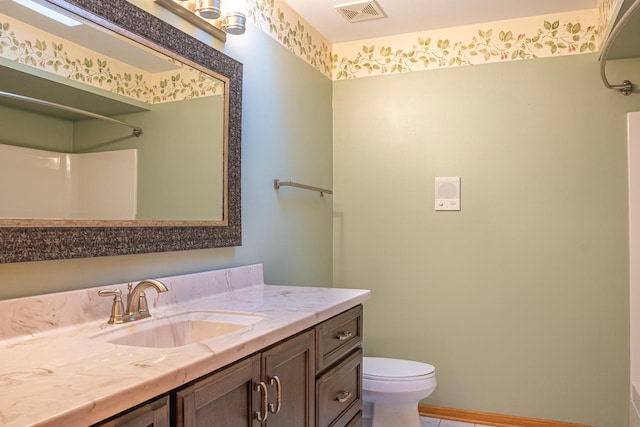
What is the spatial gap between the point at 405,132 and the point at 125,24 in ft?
5.97

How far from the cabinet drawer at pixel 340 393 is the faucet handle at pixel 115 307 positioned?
2.12 feet

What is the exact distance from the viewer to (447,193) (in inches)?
113

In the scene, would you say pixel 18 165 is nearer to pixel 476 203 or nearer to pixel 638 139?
pixel 476 203

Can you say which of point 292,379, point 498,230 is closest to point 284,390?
point 292,379

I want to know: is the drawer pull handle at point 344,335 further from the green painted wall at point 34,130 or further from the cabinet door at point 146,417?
the green painted wall at point 34,130

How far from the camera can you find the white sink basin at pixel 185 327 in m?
1.40

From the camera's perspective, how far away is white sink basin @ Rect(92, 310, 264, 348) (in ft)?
4.59

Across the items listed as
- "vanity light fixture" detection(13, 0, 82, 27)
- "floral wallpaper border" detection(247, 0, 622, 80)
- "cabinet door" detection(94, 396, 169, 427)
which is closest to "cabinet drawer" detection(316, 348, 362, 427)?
"cabinet door" detection(94, 396, 169, 427)

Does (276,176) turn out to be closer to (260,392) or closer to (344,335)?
(344,335)

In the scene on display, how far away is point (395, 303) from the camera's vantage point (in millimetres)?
2961

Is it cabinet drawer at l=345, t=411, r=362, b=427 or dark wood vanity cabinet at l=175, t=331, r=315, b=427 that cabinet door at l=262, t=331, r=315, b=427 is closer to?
dark wood vanity cabinet at l=175, t=331, r=315, b=427

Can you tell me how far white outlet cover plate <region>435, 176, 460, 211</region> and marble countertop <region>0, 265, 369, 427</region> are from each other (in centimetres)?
120

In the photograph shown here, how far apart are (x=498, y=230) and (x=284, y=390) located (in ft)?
5.95

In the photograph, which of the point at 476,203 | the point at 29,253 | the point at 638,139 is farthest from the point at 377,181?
the point at 29,253
